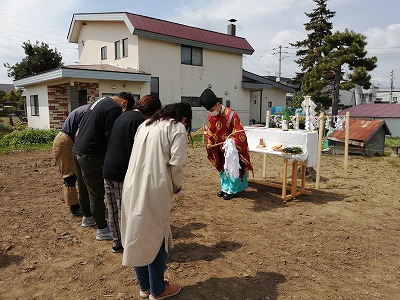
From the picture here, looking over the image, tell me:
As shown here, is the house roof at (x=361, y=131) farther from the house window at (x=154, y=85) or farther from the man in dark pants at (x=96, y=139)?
the man in dark pants at (x=96, y=139)

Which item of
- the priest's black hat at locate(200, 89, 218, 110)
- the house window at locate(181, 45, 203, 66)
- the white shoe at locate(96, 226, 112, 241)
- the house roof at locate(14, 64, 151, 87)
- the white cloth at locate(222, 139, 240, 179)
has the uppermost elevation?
the house window at locate(181, 45, 203, 66)

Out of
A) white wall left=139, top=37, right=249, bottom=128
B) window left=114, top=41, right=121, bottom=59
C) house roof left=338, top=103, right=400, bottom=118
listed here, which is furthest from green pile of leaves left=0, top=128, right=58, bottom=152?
house roof left=338, top=103, right=400, bottom=118

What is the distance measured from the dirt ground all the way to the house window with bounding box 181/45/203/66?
38.2 ft

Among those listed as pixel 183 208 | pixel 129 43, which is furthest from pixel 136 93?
pixel 183 208

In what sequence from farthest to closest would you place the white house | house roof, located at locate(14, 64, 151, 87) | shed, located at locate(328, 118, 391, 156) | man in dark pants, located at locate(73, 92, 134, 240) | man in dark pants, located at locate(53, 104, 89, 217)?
1. the white house
2. house roof, located at locate(14, 64, 151, 87)
3. shed, located at locate(328, 118, 391, 156)
4. man in dark pants, located at locate(53, 104, 89, 217)
5. man in dark pants, located at locate(73, 92, 134, 240)

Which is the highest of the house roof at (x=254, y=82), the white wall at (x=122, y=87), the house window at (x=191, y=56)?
the house window at (x=191, y=56)

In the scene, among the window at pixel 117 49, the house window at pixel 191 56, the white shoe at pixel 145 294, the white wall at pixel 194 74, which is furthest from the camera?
the house window at pixel 191 56

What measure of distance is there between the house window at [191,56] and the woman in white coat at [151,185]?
47.8 ft

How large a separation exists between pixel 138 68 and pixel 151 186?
13.1 meters

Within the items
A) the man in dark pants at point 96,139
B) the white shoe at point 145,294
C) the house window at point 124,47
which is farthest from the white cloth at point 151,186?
the house window at point 124,47

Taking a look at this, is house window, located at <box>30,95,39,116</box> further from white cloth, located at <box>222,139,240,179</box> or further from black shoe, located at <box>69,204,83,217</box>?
white cloth, located at <box>222,139,240,179</box>

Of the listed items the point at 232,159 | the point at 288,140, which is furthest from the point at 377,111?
the point at 232,159

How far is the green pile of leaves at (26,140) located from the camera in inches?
451

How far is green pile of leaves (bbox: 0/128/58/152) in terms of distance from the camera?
1144 cm
